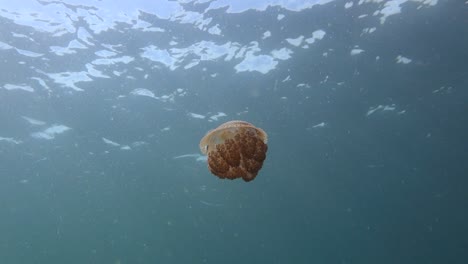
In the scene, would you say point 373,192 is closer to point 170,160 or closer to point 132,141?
point 170,160

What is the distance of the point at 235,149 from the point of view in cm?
588

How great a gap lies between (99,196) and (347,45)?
98.6ft

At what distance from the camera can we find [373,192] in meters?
37.8

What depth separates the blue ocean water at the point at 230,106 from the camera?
1577 centimetres

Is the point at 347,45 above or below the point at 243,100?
above

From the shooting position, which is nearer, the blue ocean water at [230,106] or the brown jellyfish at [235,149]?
the brown jellyfish at [235,149]

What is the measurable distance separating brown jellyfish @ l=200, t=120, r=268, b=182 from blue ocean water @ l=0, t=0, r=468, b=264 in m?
9.98

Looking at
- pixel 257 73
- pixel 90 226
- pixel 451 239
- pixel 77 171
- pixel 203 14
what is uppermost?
pixel 203 14

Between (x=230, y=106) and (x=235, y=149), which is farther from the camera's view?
(x=230, y=106)

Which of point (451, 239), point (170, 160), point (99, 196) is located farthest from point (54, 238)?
point (451, 239)

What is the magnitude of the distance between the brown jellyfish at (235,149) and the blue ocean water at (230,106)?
32.7 ft

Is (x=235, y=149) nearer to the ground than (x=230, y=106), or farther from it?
farther from it

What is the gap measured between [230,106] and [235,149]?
15.8 metres

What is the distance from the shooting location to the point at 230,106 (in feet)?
70.7
